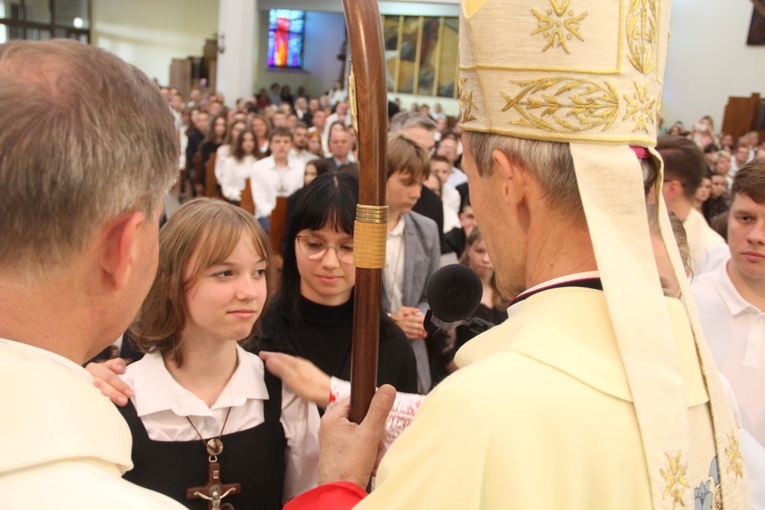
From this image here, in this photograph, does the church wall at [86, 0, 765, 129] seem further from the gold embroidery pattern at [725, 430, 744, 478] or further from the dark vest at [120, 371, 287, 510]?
the gold embroidery pattern at [725, 430, 744, 478]

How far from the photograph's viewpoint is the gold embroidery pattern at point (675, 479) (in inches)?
44.6

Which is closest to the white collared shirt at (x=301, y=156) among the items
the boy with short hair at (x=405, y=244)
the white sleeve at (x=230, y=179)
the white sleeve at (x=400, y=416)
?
the white sleeve at (x=230, y=179)

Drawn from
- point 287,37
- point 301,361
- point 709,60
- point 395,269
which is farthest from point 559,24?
point 287,37

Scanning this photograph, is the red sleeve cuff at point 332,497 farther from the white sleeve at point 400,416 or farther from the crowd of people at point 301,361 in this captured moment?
the white sleeve at point 400,416

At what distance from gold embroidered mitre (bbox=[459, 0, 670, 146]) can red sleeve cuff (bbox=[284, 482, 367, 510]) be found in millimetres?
724

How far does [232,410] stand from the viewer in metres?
2.01

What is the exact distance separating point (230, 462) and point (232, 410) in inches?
5.3

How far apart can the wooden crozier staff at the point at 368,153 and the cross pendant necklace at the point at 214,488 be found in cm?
55

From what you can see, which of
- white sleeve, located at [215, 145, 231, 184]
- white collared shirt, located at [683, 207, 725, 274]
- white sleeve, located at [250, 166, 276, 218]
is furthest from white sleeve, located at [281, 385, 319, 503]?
white sleeve, located at [215, 145, 231, 184]

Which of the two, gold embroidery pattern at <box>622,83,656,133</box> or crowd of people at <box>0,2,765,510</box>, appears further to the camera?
gold embroidery pattern at <box>622,83,656,133</box>

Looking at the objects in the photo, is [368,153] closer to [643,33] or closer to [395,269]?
[643,33]

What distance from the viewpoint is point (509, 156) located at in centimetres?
134

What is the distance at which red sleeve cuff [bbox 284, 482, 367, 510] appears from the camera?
1.43 metres

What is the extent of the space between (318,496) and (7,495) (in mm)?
724
